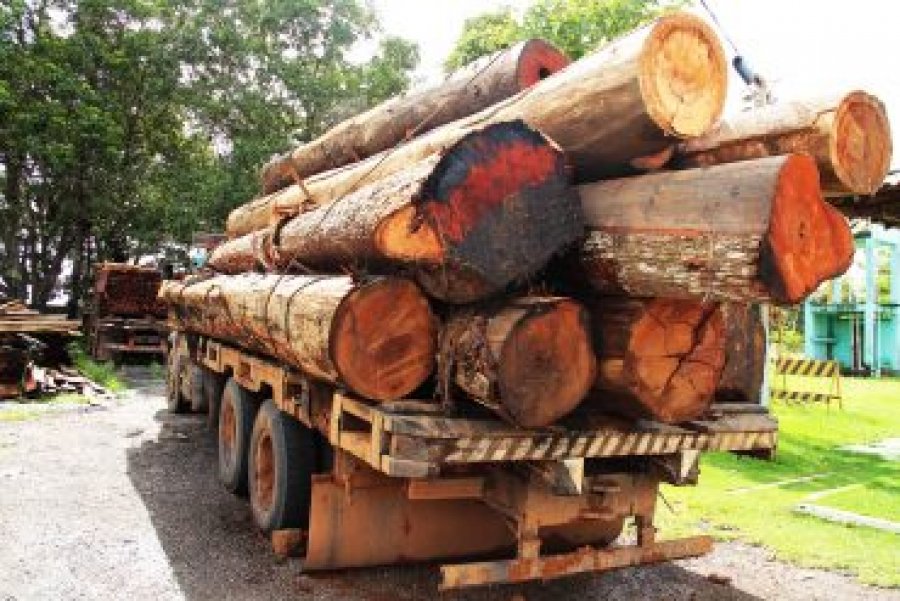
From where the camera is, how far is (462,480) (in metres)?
4.32

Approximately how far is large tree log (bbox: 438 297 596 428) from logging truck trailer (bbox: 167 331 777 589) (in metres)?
0.19

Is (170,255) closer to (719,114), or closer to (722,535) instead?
(722,535)

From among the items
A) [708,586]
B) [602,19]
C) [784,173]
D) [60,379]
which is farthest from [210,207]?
[784,173]

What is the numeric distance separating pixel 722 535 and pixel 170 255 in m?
20.9

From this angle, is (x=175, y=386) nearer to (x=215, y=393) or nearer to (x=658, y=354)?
(x=215, y=393)

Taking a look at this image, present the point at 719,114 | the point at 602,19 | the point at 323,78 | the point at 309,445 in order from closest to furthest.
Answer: the point at 719,114
the point at 309,445
the point at 602,19
the point at 323,78

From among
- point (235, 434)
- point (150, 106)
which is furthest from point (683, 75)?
point (150, 106)

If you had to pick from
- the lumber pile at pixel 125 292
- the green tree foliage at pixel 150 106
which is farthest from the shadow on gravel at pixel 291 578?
the green tree foliage at pixel 150 106

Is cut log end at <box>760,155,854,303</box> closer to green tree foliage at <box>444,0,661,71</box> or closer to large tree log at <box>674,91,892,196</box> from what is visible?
large tree log at <box>674,91,892,196</box>

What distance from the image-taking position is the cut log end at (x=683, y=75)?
362 centimetres

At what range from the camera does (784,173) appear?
293cm

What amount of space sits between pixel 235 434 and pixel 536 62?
13.0 feet

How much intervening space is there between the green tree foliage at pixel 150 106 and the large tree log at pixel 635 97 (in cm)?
1847

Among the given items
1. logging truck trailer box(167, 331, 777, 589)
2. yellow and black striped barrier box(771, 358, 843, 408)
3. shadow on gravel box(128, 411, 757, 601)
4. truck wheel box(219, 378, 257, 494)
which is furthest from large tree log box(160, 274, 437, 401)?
yellow and black striped barrier box(771, 358, 843, 408)
